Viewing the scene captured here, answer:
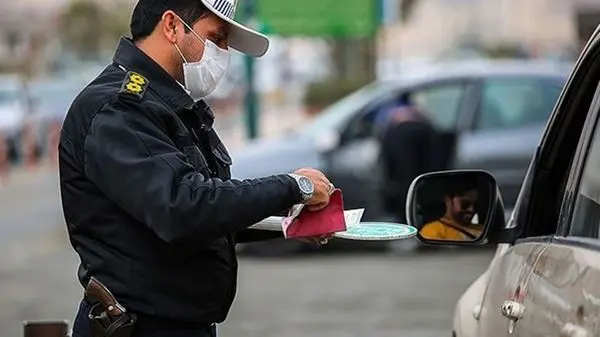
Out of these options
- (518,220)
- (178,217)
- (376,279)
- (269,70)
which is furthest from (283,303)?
(269,70)

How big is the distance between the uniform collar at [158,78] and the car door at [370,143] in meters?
8.97

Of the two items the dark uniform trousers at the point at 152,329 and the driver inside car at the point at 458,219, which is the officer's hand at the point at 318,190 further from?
the driver inside car at the point at 458,219

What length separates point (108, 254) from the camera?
319cm

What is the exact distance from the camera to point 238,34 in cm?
348

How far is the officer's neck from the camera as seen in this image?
3.31 meters

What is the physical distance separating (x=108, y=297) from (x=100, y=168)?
33cm

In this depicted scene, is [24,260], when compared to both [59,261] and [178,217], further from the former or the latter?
[178,217]

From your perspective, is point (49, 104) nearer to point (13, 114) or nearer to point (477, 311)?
point (13, 114)

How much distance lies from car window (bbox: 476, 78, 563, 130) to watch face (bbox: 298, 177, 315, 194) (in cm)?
976

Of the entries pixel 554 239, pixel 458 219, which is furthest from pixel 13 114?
pixel 554 239

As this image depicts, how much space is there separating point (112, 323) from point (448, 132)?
9650 mm

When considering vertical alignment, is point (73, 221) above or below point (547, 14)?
above

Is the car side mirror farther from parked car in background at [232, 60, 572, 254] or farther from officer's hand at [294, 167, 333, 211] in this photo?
parked car in background at [232, 60, 572, 254]

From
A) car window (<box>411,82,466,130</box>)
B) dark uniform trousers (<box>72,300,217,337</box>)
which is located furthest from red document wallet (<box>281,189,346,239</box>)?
car window (<box>411,82,466,130</box>)
